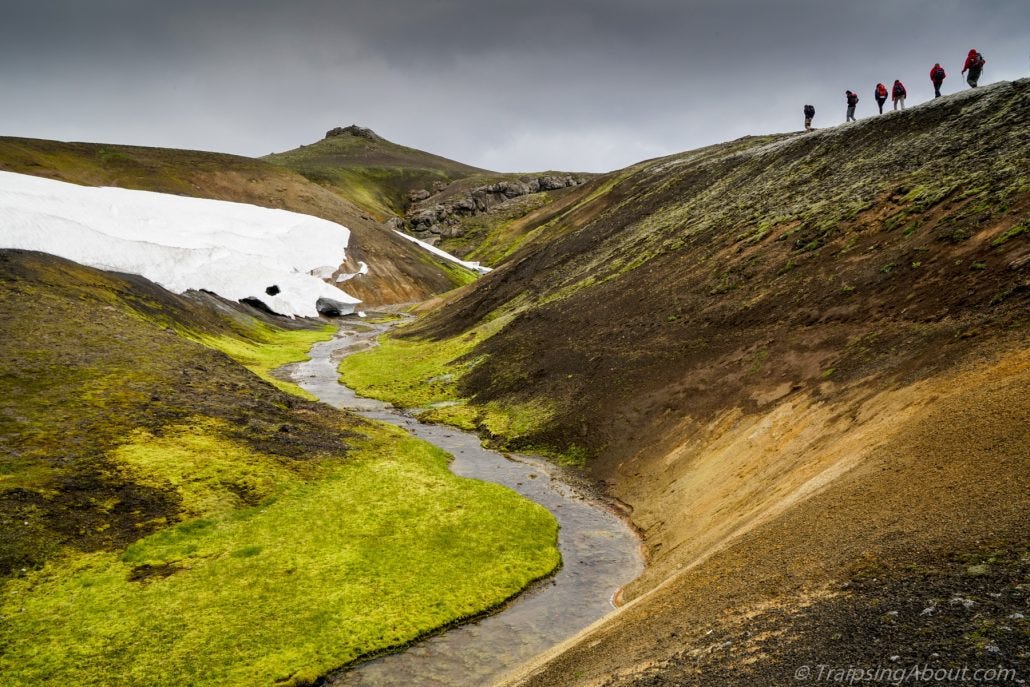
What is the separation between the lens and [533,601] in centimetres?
2409

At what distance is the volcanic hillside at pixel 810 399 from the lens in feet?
Answer: 41.4

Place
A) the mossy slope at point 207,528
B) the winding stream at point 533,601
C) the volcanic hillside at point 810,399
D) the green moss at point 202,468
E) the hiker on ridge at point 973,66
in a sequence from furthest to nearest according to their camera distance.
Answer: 1. the hiker on ridge at point 973,66
2. the green moss at point 202,468
3. the mossy slope at point 207,528
4. the winding stream at point 533,601
5. the volcanic hillside at point 810,399

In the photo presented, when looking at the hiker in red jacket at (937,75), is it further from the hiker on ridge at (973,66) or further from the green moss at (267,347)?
the green moss at (267,347)

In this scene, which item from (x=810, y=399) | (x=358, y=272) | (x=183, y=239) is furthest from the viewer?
(x=358, y=272)

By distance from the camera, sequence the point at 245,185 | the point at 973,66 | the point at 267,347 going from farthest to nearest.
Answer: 1. the point at 245,185
2. the point at 267,347
3. the point at 973,66

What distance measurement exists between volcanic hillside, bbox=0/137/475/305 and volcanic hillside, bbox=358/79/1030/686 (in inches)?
3179

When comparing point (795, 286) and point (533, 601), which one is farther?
point (795, 286)

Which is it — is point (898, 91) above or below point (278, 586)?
above

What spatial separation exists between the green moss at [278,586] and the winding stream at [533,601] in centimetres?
80

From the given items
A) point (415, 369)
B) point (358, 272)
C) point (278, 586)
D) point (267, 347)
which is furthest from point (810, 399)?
point (358, 272)

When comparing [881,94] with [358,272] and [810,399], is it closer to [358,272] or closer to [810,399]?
[810,399]

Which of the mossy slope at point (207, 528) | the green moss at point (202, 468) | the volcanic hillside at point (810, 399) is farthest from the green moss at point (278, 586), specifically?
the volcanic hillside at point (810, 399)

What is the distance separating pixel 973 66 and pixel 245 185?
6236 inches

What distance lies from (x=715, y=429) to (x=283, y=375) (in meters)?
52.7
